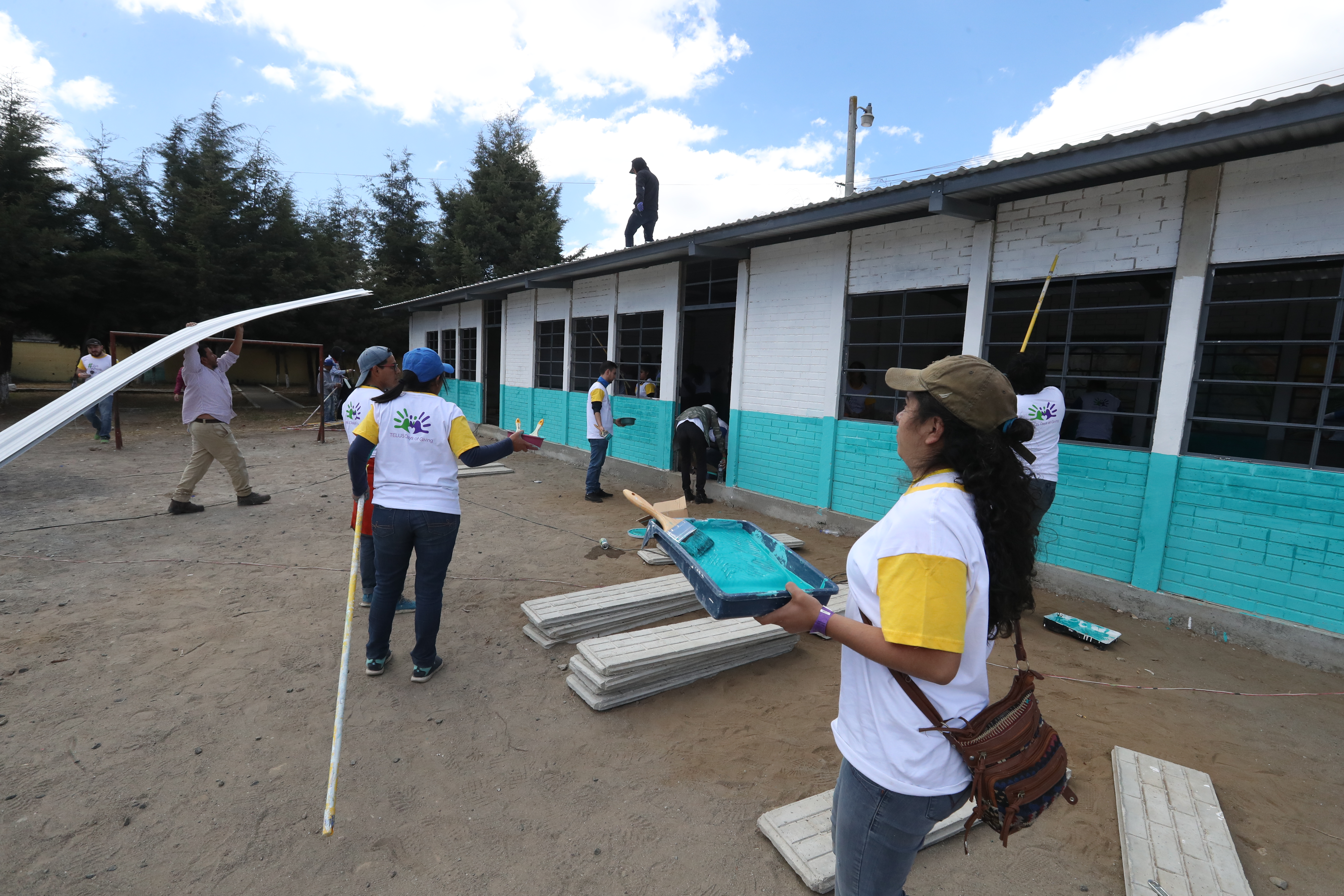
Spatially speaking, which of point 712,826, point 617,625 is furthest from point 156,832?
point 617,625

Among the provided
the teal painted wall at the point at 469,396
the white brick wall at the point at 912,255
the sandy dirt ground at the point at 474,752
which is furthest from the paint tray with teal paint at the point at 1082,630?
the teal painted wall at the point at 469,396

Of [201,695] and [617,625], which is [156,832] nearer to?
[201,695]

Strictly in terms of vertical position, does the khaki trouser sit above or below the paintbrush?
below

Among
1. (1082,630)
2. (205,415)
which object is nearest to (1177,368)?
(1082,630)

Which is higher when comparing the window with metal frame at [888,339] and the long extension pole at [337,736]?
the window with metal frame at [888,339]

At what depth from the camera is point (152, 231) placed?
19828 millimetres

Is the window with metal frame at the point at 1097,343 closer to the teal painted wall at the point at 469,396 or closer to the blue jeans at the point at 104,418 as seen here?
the teal painted wall at the point at 469,396

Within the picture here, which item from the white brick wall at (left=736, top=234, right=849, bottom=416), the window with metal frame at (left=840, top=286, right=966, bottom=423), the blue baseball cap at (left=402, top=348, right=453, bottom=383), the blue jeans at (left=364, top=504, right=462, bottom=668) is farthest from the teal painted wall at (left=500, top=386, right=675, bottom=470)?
the blue jeans at (left=364, top=504, right=462, bottom=668)

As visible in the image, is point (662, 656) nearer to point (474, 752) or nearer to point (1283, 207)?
point (474, 752)

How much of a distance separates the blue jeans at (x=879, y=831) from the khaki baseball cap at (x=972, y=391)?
32.9 inches

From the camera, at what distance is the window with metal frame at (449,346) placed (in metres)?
17.5

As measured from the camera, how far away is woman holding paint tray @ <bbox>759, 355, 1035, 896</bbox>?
1.29 m

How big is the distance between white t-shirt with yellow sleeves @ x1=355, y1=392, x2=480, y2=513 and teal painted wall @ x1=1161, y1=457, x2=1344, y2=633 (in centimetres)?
512

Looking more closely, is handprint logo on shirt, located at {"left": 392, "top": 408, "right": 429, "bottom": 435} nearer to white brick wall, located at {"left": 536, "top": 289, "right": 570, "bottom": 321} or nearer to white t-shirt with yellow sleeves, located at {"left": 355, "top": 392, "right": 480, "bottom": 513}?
white t-shirt with yellow sleeves, located at {"left": 355, "top": 392, "right": 480, "bottom": 513}
